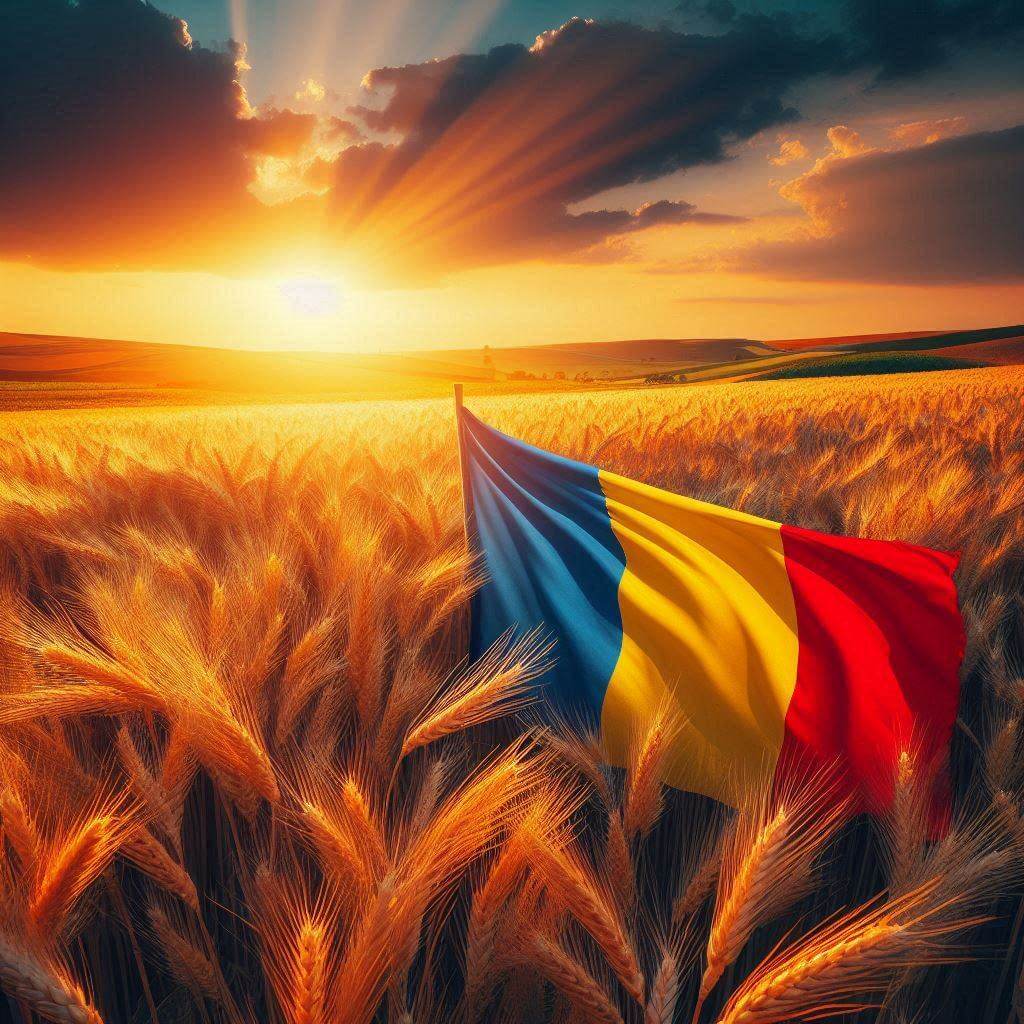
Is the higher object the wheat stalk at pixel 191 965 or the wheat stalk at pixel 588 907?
the wheat stalk at pixel 588 907

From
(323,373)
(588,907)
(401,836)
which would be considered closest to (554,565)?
(401,836)

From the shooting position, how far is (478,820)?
74 centimetres

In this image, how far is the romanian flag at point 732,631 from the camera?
1.17 meters

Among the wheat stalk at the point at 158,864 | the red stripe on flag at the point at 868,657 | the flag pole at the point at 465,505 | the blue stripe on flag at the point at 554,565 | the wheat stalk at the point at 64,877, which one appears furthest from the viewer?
the flag pole at the point at 465,505

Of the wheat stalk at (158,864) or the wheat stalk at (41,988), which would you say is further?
the wheat stalk at (158,864)

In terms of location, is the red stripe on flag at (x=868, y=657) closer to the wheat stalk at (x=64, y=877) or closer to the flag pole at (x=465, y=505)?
the flag pole at (x=465, y=505)

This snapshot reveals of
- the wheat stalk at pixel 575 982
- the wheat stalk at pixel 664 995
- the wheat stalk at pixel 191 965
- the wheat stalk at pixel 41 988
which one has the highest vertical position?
the wheat stalk at pixel 41 988

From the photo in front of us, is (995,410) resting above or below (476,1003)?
above

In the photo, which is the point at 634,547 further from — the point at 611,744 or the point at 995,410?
the point at 995,410

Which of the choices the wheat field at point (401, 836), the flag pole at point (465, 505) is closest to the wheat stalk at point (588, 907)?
the wheat field at point (401, 836)

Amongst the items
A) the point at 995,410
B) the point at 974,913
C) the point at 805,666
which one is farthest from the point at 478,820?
the point at 995,410

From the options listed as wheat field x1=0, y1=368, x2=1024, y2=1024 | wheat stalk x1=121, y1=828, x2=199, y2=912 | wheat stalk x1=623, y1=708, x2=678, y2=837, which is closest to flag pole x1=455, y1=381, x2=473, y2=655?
wheat field x1=0, y1=368, x2=1024, y2=1024

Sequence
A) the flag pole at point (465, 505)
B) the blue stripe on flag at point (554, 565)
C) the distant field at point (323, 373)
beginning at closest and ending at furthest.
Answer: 1. the blue stripe on flag at point (554, 565)
2. the flag pole at point (465, 505)
3. the distant field at point (323, 373)

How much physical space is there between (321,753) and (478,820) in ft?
1.33
